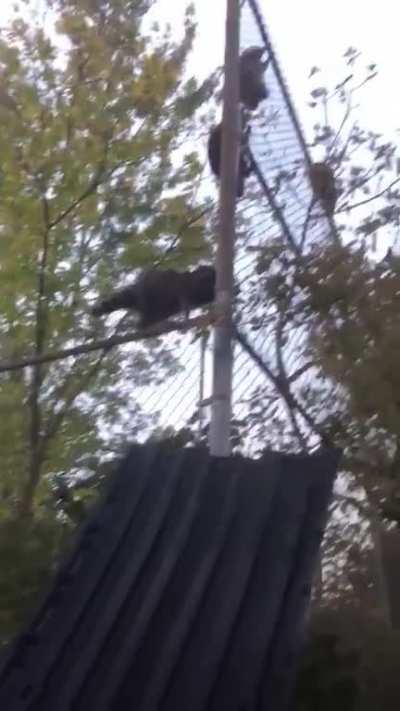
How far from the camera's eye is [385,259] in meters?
7.27

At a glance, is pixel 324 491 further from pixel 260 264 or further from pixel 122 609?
pixel 260 264

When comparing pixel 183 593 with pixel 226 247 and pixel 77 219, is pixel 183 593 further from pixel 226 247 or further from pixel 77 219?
pixel 77 219

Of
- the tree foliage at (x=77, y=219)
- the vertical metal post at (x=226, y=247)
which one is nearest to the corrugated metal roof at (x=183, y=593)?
the vertical metal post at (x=226, y=247)

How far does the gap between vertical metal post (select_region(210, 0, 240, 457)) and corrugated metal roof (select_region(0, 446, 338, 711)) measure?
659 millimetres

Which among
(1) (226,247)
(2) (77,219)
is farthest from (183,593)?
(2) (77,219)

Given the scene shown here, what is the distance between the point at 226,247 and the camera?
22.2 feet

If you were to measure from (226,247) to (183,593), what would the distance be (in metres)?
2.61

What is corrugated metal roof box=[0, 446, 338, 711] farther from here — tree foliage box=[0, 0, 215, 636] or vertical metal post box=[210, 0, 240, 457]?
tree foliage box=[0, 0, 215, 636]

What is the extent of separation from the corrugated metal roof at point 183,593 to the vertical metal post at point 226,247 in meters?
A: 0.66

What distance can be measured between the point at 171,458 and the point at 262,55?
3906 millimetres

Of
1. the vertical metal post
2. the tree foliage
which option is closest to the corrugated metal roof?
the vertical metal post

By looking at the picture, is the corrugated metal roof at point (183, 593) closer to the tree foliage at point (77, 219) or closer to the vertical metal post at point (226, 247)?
the vertical metal post at point (226, 247)

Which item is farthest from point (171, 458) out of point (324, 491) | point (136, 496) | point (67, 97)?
point (67, 97)

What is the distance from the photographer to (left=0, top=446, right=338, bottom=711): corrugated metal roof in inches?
173
